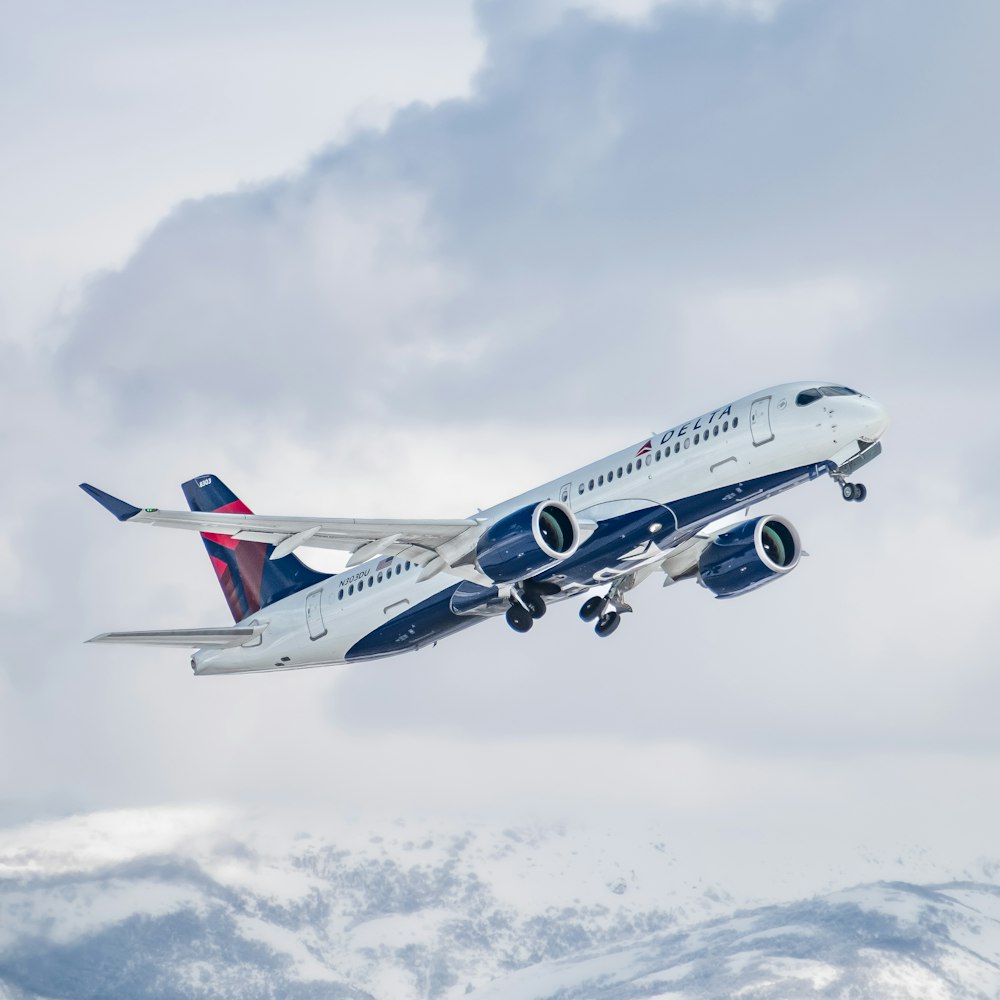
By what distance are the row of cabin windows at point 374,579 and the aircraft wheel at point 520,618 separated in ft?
14.4

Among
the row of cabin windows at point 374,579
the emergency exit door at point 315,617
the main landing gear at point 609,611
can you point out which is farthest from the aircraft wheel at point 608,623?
the emergency exit door at point 315,617

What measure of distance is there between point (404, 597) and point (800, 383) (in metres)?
17.1

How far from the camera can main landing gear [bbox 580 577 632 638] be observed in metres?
74.9

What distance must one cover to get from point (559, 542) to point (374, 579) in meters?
10.6

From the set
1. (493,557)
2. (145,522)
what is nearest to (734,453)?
(493,557)

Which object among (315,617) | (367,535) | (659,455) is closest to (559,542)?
(659,455)

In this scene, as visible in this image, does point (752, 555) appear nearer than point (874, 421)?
No

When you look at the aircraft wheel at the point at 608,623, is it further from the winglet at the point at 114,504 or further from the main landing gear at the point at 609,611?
the winglet at the point at 114,504

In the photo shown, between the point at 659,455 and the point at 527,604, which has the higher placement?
the point at 659,455

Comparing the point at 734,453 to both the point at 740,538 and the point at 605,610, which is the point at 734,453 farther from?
the point at 605,610

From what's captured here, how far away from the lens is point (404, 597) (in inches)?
2808

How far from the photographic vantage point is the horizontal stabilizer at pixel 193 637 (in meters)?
69.9

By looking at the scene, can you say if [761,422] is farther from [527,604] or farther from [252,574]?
[252,574]

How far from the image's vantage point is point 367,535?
66.9 meters
